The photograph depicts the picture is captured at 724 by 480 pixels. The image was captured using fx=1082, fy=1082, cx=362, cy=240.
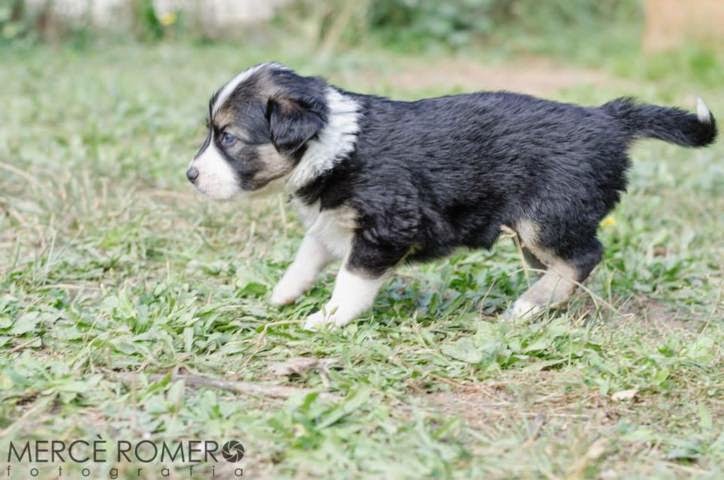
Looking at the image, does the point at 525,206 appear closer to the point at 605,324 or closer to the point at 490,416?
the point at 605,324

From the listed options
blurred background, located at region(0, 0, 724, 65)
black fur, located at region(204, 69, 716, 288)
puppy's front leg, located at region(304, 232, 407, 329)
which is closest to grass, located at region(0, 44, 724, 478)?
puppy's front leg, located at region(304, 232, 407, 329)

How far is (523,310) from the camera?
484 centimetres

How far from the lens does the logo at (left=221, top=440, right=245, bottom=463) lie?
133 inches

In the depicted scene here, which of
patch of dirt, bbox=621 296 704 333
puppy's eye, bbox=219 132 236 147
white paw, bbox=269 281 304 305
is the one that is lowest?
white paw, bbox=269 281 304 305

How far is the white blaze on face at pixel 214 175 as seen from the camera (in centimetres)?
450

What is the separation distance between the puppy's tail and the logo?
240 centimetres

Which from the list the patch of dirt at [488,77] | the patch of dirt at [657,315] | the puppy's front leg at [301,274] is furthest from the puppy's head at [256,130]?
the patch of dirt at [488,77]

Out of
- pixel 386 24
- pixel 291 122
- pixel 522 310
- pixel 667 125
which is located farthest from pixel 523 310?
pixel 386 24

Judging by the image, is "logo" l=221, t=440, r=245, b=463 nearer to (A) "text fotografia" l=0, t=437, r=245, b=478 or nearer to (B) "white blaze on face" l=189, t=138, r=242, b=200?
(A) "text fotografia" l=0, t=437, r=245, b=478

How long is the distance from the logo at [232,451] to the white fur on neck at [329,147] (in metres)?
1.43

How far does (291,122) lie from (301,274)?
782 millimetres

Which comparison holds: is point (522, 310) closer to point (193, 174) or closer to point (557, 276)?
point (557, 276)

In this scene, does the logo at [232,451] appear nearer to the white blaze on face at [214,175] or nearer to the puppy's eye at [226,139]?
the white blaze on face at [214,175]

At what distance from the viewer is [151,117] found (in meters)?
8.16
